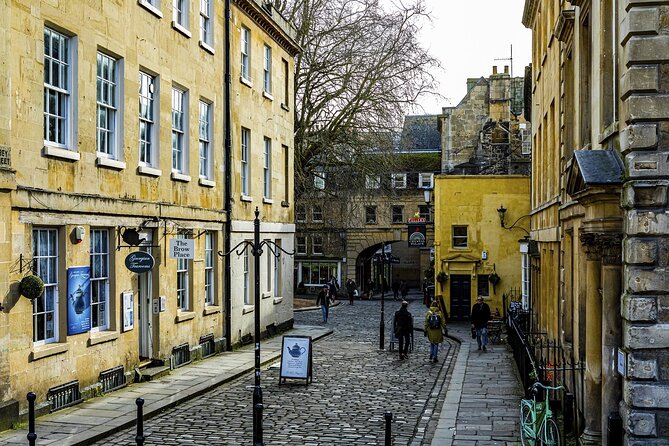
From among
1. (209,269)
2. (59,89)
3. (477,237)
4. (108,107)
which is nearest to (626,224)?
(59,89)

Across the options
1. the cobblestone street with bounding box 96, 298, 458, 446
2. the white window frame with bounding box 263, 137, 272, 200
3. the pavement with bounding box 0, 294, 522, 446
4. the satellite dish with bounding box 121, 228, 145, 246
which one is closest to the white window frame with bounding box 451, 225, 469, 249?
the white window frame with bounding box 263, 137, 272, 200

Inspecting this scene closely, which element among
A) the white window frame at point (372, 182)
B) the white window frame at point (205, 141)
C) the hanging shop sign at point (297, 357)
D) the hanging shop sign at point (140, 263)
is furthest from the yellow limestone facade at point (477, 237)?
the hanging shop sign at point (140, 263)

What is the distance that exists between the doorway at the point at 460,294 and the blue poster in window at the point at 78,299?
23834 millimetres

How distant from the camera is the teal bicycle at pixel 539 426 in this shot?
10789 mm

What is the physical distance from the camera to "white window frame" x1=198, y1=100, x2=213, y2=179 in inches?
847

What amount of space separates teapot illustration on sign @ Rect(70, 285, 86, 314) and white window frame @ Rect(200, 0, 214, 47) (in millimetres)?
8868

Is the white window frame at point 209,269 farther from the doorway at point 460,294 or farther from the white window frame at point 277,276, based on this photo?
the doorway at point 460,294

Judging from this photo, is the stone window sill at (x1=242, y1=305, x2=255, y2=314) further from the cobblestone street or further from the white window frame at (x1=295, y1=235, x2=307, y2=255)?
the white window frame at (x1=295, y1=235, x2=307, y2=255)

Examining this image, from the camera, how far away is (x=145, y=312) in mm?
18016

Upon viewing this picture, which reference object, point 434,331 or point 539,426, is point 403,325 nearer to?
point 434,331

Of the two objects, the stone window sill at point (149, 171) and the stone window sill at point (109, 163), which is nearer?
the stone window sill at point (109, 163)

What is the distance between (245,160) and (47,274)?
11.5 meters

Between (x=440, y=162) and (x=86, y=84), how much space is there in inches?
2088

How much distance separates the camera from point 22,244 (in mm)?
13031
